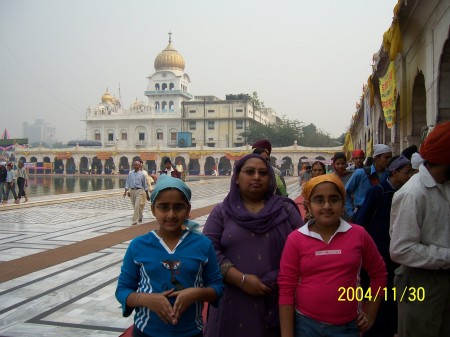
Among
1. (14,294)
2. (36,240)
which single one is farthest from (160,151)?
(14,294)

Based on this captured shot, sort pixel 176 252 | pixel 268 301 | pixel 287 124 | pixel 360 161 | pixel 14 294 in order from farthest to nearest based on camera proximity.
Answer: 1. pixel 287 124
2. pixel 360 161
3. pixel 14 294
4. pixel 268 301
5. pixel 176 252

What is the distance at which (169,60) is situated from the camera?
5941cm

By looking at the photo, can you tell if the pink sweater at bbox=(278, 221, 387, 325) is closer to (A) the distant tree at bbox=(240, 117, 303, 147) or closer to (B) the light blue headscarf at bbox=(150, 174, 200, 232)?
(B) the light blue headscarf at bbox=(150, 174, 200, 232)

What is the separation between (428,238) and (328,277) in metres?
0.53

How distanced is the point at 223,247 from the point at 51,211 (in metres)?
10.8

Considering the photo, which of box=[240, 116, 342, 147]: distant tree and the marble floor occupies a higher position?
box=[240, 116, 342, 147]: distant tree

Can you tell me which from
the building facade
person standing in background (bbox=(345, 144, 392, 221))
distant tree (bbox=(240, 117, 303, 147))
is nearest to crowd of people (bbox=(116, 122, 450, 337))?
person standing in background (bbox=(345, 144, 392, 221))

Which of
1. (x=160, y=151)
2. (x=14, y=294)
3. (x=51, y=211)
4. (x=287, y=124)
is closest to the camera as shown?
(x=14, y=294)

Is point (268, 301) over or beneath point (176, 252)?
beneath

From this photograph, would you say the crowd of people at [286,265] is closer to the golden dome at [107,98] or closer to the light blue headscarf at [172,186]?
the light blue headscarf at [172,186]

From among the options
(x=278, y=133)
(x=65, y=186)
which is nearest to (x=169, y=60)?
(x=278, y=133)

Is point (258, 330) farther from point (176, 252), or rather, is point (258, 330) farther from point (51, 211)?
point (51, 211)

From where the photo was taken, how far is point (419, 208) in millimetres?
1996

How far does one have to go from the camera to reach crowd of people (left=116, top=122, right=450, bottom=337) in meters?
1.87
